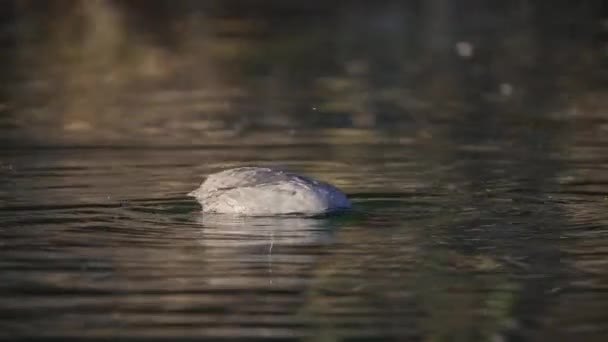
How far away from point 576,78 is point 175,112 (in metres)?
6.79

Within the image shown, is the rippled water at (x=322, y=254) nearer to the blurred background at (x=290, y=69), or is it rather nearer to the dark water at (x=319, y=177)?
the dark water at (x=319, y=177)

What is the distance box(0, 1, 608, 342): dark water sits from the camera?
28.4ft

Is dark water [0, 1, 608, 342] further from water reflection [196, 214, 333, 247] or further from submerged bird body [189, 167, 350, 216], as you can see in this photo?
submerged bird body [189, 167, 350, 216]

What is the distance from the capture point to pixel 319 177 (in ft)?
44.7

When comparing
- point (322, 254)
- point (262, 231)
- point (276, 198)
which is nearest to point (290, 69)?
point (276, 198)

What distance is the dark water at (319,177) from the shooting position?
865cm

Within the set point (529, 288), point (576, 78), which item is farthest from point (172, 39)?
point (529, 288)

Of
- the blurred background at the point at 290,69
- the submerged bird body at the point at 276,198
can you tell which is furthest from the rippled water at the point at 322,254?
the blurred background at the point at 290,69

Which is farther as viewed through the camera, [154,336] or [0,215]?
[0,215]

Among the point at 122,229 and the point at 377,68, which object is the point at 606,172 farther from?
the point at 377,68

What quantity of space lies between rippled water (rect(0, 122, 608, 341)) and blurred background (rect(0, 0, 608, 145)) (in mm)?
2763

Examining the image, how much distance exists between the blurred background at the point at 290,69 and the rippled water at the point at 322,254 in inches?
109

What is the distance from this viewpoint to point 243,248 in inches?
407

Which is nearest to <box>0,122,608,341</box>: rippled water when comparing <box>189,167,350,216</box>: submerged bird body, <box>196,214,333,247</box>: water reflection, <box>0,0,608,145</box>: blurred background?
<box>196,214,333,247</box>: water reflection
